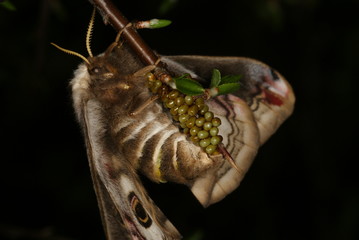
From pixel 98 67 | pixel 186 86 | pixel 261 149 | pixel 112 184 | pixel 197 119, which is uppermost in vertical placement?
pixel 98 67

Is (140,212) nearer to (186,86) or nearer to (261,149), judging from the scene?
(186,86)

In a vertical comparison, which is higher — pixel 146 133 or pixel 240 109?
pixel 146 133

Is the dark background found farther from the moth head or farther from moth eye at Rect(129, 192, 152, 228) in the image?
moth eye at Rect(129, 192, 152, 228)

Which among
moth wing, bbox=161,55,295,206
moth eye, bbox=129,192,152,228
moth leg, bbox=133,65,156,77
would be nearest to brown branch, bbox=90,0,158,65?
moth leg, bbox=133,65,156,77

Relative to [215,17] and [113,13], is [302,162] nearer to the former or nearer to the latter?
[215,17]

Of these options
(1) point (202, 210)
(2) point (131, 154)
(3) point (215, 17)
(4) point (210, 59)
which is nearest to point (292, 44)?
(3) point (215, 17)

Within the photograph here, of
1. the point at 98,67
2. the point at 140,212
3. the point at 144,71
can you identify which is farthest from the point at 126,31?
the point at 140,212
